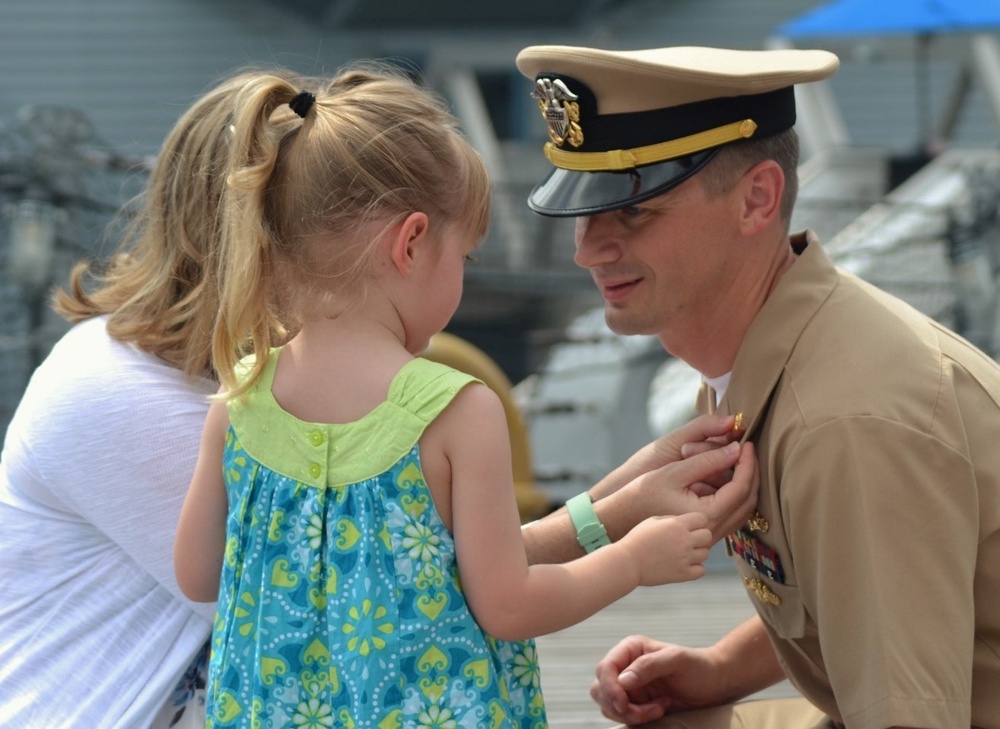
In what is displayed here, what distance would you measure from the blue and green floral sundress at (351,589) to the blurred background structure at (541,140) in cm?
380

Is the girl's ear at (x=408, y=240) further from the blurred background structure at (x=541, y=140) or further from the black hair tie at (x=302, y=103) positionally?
the blurred background structure at (x=541, y=140)

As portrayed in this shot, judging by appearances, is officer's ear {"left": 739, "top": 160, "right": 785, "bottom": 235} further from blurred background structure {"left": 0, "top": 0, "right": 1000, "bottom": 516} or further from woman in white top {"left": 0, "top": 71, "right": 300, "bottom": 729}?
blurred background structure {"left": 0, "top": 0, "right": 1000, "bottom": 516}

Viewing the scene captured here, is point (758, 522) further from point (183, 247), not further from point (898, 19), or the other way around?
point (898, 19)

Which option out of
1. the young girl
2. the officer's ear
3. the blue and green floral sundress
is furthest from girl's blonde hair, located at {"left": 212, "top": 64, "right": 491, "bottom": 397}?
the officer's ear

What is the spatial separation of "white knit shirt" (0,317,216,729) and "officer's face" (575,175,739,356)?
0.68 meters

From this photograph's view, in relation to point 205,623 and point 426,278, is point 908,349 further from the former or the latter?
point 205,623

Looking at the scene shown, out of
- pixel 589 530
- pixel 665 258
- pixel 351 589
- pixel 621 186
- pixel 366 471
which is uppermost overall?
pixel 621 186

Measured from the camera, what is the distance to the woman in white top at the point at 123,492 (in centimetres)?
243

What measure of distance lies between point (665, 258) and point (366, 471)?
2.11 ft

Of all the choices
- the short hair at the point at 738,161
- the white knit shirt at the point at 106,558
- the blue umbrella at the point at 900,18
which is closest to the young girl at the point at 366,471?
the white knit shirt at the point at 106,558

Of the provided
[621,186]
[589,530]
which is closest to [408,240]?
[621,186]

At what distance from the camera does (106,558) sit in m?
2.51

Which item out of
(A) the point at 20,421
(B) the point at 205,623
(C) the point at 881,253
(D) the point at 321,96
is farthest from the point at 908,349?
(C) the point at 881,253

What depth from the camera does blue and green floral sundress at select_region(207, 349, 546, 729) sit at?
1999 mm
